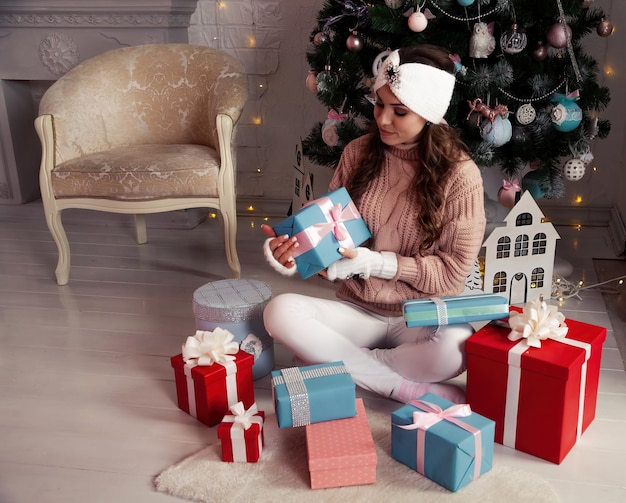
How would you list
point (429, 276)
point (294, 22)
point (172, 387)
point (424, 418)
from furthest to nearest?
1. point (294, 22)
2. point (172, 387)
3. point (429, 276)
4. point (424, 418)

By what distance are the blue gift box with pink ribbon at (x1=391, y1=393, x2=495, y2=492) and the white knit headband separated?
679mm

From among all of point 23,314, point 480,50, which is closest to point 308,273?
point 480,50

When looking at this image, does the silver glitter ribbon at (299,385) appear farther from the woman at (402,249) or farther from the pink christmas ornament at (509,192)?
the pink christmas ornament at (509,192)

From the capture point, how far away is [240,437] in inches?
60.8

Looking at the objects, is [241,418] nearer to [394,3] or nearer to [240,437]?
[240,437]

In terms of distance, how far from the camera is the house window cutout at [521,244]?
232 cm

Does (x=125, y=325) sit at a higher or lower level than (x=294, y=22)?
lower

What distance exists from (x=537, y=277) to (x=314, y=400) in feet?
3.83

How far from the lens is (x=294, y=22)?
10.2ft

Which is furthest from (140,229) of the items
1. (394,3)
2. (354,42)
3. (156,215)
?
(394,3)

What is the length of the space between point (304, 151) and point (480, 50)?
763 mm

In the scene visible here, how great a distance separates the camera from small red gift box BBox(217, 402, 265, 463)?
1.54m

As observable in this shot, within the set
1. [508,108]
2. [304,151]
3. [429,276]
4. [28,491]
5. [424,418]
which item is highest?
[508,108]

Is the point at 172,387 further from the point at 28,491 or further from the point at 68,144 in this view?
the point at 68,144
